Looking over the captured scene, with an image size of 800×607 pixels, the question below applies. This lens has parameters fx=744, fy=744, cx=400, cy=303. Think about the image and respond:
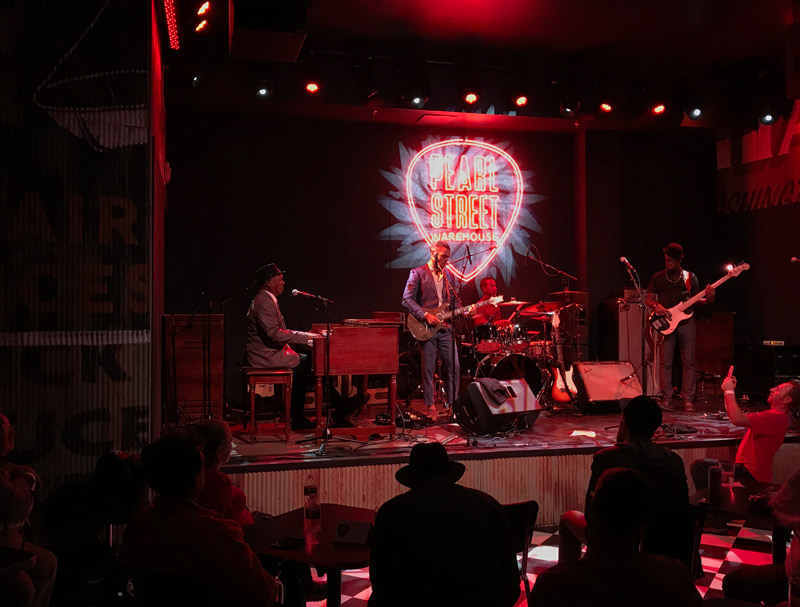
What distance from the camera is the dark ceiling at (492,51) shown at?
27.1 ft

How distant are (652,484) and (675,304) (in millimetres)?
5659

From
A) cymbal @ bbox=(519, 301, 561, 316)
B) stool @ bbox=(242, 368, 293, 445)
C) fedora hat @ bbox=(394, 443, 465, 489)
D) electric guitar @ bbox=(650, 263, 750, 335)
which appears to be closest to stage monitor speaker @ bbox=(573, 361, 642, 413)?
electric guitar @ bbox=(650, 263, 750, 335)

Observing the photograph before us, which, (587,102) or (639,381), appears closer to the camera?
(639,381)

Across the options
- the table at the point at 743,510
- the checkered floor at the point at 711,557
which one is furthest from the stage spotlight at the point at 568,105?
the table at the point at 743,510

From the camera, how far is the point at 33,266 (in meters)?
4.72

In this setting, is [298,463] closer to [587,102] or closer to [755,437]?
[755,437]

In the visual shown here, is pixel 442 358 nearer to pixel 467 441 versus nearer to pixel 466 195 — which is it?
pixel 467 441

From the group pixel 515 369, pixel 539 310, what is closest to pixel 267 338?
pixel 515 369

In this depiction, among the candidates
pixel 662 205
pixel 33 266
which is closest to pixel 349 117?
pixel 662 205

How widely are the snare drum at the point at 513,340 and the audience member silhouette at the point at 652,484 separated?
168 inches

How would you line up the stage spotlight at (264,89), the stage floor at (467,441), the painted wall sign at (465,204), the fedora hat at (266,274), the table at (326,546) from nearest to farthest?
the table at (326,546) < the stage floor at (467,441) < the fedora hat at (266,274) < the stage spotlight at (264,89) < the painted wall sign at (465,204)

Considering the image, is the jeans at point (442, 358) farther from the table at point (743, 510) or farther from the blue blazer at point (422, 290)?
the table at point (743, 510)

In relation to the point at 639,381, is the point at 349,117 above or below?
above

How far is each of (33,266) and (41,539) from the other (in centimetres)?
173
